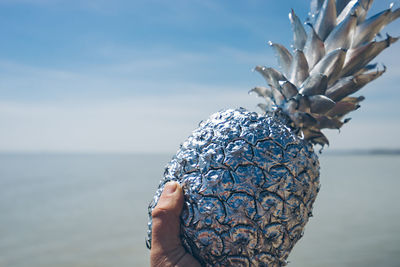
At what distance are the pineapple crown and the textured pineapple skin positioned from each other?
35 cm

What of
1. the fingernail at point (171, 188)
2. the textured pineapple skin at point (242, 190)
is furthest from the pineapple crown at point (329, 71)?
the fingernail at point (171, 188)

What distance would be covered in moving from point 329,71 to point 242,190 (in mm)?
1039

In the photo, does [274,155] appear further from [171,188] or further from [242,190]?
[171,188]

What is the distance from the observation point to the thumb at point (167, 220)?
151 centimetres

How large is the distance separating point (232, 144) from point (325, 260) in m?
8.07

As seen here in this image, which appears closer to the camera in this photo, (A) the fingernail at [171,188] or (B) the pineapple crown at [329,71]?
(A) the fingernail at [171,188]

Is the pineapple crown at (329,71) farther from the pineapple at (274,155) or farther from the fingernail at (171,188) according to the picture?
the fingernail at (171,188)

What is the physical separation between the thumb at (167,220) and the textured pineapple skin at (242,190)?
0.05 metres

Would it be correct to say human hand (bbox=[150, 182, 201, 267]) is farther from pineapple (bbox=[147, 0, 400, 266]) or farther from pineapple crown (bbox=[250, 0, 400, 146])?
pineapple crown (bbox=[250, 0, 400, 146])

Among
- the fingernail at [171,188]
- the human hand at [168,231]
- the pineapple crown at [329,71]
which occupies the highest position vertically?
the pineapple crown at [329,71]

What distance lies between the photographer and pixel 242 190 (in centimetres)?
156

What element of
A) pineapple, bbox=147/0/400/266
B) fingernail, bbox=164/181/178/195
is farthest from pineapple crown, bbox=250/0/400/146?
fingernail, bbox=164/181/178/195

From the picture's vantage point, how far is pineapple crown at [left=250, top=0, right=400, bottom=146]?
202cm

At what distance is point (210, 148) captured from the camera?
1.66 meters
